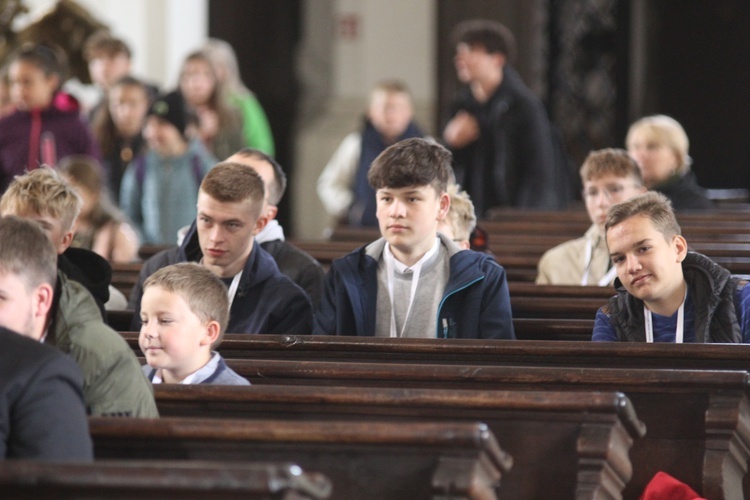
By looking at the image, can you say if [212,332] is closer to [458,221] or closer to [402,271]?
[402,271]

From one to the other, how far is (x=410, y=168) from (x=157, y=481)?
2.24 m

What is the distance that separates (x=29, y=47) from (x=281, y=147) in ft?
13.2

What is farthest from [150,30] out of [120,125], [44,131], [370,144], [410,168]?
[410,168]

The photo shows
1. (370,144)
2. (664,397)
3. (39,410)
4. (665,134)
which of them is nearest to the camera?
(39,410)

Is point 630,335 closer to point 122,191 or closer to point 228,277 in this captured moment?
point 228,277

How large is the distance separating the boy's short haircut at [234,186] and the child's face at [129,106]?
416 cm

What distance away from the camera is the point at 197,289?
12.3 feet

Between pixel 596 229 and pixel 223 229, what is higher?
pixel 223 229

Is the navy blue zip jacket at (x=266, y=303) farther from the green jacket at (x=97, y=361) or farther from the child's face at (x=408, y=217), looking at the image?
the green jacket at (x=97, y=361)

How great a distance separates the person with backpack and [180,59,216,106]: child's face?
0.46 meters

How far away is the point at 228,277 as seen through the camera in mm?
4750

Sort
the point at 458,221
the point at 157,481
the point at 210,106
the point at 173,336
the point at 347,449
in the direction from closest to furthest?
the point at 157,481 → the point at 347,449 → the point at 173,336 → the point at 458,221 → the point at 210,106

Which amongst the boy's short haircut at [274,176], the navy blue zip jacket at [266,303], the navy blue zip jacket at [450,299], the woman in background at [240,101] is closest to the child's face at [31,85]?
the woman in background at [240,101]

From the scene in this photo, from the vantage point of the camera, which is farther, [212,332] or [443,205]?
[443,205]
